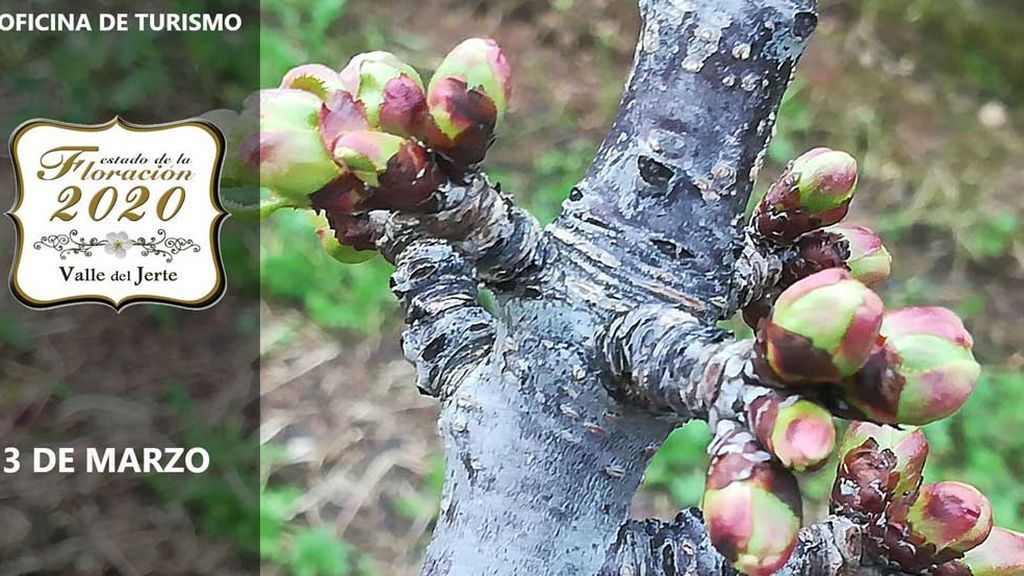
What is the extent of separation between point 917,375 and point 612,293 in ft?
0.31

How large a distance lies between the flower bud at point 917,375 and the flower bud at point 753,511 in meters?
0.02

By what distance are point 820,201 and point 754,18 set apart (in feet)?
0.24

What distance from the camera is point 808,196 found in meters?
0.37

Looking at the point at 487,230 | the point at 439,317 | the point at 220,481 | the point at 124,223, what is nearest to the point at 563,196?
the point at 220,481

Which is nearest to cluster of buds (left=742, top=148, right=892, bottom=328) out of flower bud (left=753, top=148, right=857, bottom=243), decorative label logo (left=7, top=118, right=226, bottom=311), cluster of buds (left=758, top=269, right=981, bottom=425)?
flower bud (left=753, top=148, right=857, bottom=243)

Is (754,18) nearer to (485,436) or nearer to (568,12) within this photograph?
(485,436)

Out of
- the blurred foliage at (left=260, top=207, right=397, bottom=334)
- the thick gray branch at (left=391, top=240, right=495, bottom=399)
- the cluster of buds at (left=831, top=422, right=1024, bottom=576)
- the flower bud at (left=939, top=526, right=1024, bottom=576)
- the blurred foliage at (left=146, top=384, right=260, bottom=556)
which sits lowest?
the blurred foliage at (left=146, top=384, right=260, bottom=556)

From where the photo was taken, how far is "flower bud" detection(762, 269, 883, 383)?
0.24 m

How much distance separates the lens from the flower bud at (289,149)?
0.27 metres

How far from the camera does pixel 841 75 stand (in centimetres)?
217

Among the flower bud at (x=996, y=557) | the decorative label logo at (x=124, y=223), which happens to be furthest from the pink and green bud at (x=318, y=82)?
the decorative label logo at (x=124, y=223)

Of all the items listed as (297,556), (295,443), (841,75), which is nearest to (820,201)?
(297,556)

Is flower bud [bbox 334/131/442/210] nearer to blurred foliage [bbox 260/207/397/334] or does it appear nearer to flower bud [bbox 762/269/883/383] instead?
flower bud [bbox 762/269/883/383]

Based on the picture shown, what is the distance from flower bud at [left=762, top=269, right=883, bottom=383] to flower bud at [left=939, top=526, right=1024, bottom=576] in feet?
0.51
